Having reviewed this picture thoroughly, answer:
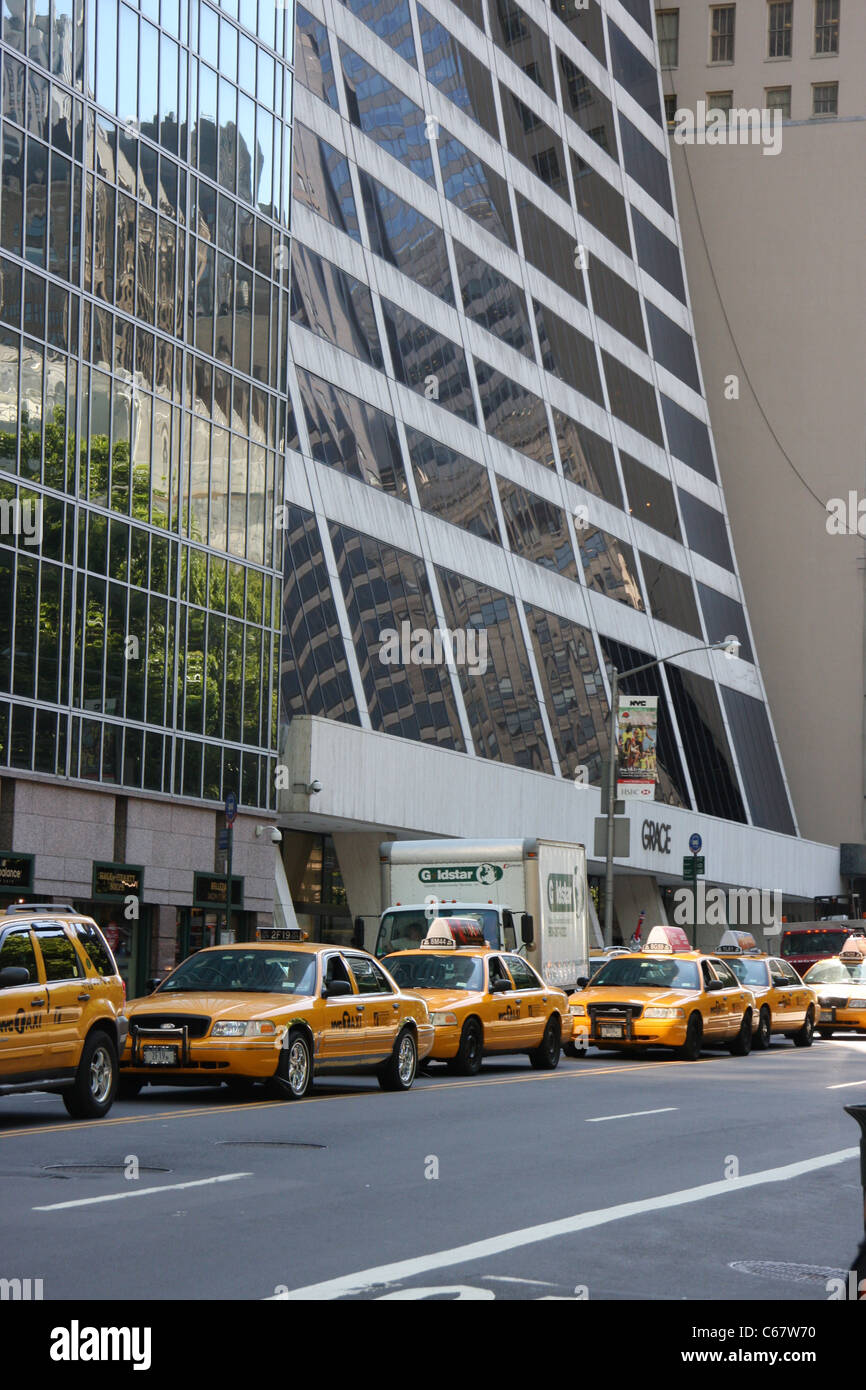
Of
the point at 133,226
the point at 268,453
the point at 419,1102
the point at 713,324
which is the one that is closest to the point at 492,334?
the point at 268,453

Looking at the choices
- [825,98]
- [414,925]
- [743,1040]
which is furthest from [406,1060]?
[825,98]

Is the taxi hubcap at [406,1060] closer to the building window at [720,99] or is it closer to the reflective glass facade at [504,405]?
the reflective glass facade at [504,405]

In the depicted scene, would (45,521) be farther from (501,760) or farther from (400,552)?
(501,760)

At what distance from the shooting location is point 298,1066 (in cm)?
1945

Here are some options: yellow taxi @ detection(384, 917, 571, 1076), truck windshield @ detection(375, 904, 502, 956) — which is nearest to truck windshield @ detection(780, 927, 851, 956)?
truck windshield @ detection(375, 904, 502, 956)

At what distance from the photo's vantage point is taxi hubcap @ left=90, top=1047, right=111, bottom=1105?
17.1 m

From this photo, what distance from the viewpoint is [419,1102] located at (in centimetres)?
1978

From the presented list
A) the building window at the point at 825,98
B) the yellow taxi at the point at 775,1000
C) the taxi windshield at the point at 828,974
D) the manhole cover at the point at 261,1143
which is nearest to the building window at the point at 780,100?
the building window at the point at 825,98

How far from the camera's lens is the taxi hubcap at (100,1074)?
17109 mm

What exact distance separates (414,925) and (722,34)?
62.8 meters

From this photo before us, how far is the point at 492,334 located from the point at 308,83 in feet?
36.7

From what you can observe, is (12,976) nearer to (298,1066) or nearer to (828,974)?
(298,1066)

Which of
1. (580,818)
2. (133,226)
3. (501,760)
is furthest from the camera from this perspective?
(580,818)

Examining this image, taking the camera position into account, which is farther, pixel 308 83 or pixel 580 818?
pixel 580 818
